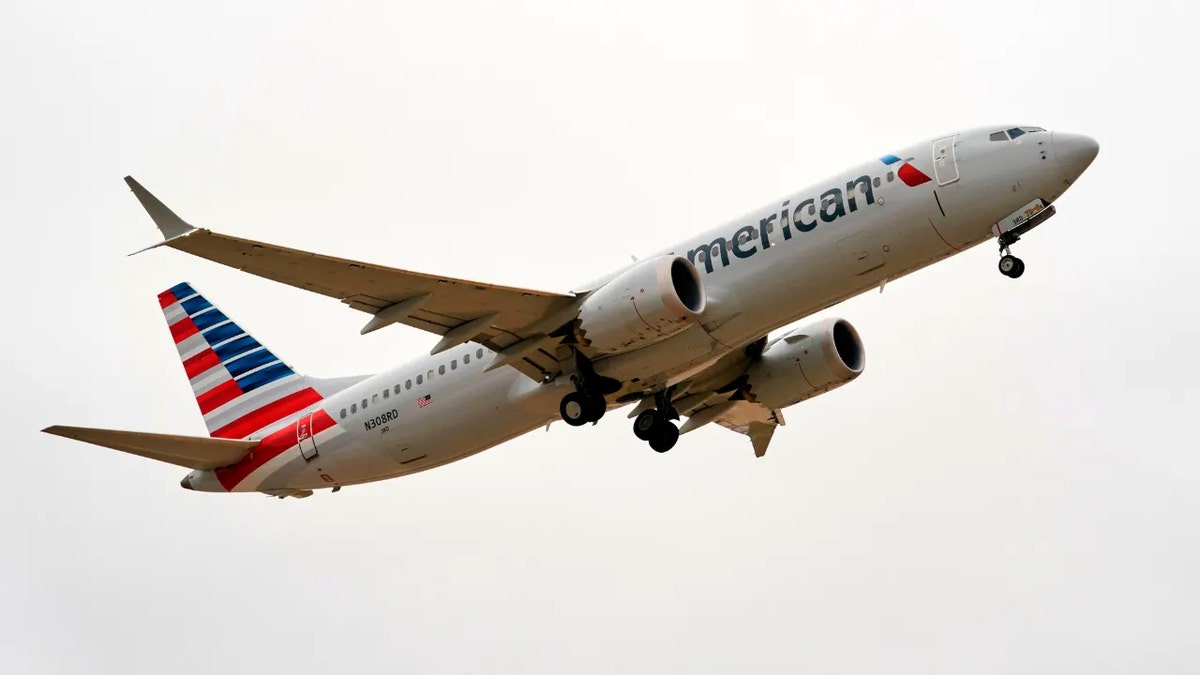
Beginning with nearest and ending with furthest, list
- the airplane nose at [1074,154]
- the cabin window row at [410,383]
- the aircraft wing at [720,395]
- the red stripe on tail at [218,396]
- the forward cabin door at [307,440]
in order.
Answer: the airplane nose at [1074,154] < the cabin window row at [410,383] < the forward cabin door at [307,440] < the aircraft wing at [720,395] < the red stripe on tail at [218,396]

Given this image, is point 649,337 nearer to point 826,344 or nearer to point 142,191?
point 826,344

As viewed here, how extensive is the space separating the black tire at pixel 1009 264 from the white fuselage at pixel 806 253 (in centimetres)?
60

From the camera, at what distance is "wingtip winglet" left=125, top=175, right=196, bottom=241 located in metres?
27.4

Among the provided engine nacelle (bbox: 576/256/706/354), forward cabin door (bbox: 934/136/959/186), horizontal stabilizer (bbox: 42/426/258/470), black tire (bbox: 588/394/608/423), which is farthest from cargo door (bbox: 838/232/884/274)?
horizontal stabilizer (bbox: 42/426/258/470)

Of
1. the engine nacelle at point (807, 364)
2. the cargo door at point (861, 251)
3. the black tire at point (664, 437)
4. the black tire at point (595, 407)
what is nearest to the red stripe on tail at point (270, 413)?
the black tire at point (664, 437)

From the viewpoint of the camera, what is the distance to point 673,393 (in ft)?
121

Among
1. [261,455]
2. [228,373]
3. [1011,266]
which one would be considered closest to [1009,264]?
[1011,266]

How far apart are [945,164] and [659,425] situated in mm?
9574

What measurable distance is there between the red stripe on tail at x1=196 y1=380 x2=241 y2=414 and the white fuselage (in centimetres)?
705

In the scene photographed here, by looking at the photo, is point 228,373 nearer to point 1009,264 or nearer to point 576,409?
point 576,409

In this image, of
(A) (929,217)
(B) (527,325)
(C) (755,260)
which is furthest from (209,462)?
(A) (929,217)

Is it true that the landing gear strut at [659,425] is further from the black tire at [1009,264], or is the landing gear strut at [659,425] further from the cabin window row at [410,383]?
the black tire at [1009,264]

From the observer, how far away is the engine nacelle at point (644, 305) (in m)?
31.0

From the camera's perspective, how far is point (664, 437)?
36781mm
